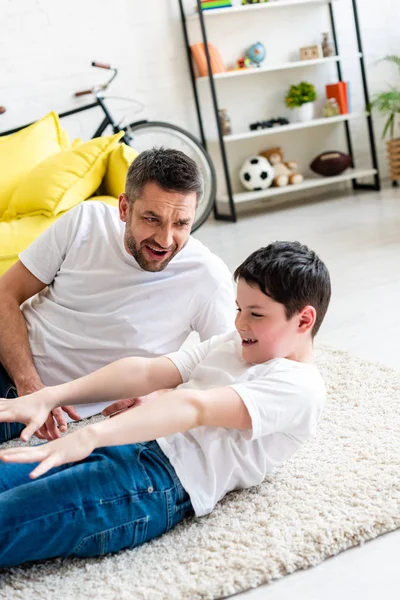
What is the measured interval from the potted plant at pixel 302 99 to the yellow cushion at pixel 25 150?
6.95 ft

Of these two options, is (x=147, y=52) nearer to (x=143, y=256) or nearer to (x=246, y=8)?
(x=246, y=8)

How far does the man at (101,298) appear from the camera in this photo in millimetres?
1878

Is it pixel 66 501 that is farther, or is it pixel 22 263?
pixel 22 263

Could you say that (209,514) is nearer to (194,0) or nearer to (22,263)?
(22,263)

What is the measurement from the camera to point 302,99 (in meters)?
5.35

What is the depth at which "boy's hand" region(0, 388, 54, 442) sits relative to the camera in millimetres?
1382

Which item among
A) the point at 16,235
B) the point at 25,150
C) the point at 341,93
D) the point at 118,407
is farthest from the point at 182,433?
the point at 341,93

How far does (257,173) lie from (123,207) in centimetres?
360

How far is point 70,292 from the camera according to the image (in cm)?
197

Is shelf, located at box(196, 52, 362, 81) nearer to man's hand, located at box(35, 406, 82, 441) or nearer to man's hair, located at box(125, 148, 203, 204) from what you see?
man's hair, located at box(125, 148, 203, 204)

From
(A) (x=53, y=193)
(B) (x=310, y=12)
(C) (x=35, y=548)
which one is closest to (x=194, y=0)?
(B) (x=310, y=12)

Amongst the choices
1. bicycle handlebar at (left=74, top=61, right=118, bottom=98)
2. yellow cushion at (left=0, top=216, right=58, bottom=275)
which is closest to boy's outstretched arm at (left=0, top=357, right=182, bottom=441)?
yellow cushion at (left=0, top=216, right=58, bottom=275)

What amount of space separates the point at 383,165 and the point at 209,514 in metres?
4.92

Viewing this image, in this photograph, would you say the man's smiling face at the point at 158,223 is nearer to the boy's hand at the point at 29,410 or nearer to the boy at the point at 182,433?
the boy at the point at 182,433
